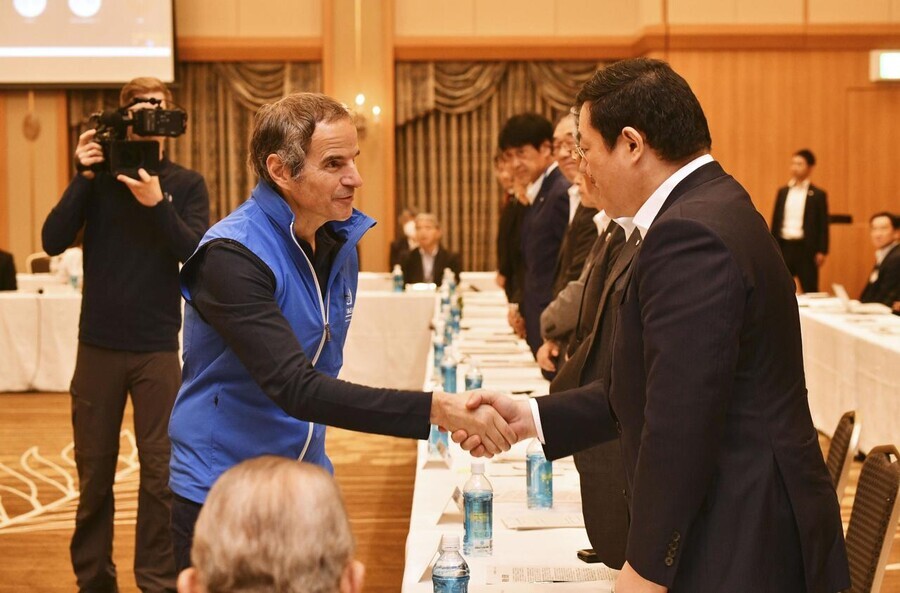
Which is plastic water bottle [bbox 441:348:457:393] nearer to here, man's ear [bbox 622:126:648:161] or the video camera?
the video camera

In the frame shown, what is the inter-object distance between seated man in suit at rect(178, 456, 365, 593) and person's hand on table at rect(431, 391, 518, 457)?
938 mm

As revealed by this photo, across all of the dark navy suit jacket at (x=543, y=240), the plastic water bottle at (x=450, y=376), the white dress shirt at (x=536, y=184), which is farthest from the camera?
the white dress shirt at (x=536, y=184)

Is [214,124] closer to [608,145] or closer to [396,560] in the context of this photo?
[396,560]

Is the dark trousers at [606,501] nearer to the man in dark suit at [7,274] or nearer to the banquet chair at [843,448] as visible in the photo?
the banquet chair at [843,448]

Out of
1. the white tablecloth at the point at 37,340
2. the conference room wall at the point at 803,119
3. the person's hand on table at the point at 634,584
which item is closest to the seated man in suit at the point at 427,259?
the white tablecloth at the point at 37,340

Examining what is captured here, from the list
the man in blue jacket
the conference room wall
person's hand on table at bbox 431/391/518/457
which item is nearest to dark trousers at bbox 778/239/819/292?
the conference room wall

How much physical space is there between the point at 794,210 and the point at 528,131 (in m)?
6.38

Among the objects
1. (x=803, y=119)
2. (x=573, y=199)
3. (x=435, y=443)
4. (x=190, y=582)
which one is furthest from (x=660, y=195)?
(x=803, y=119)

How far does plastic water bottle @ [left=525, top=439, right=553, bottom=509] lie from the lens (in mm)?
2818

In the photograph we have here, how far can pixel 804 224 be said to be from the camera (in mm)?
10805

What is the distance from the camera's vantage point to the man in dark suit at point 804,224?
10.8 m

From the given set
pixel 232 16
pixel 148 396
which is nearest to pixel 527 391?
pixel 148 396

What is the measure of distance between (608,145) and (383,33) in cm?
1120

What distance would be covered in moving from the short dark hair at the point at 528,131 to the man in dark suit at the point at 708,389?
3.51m
